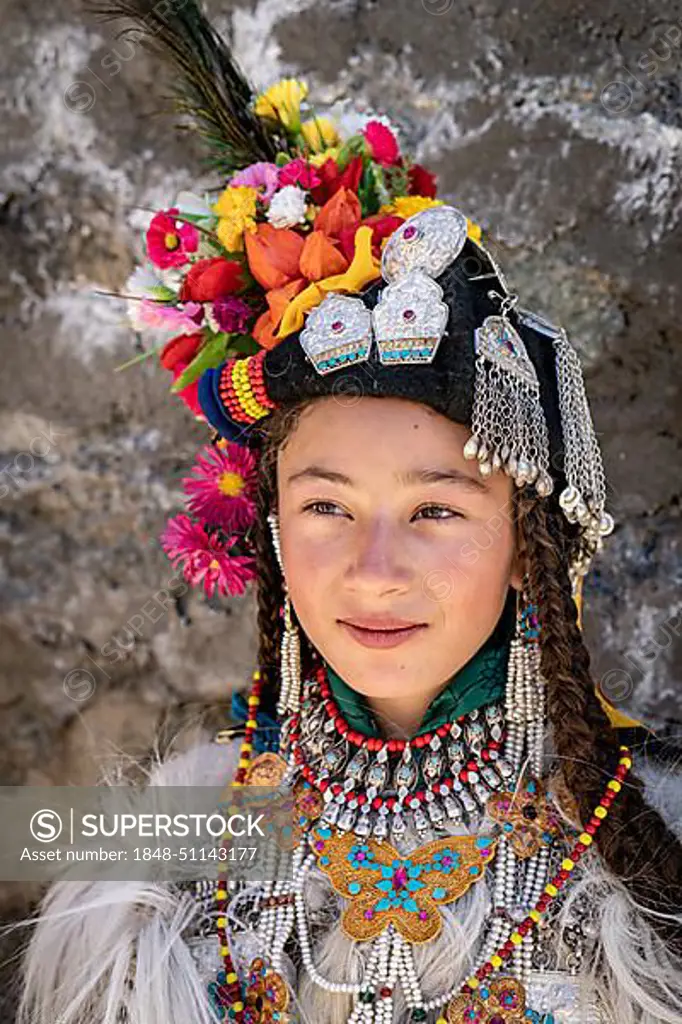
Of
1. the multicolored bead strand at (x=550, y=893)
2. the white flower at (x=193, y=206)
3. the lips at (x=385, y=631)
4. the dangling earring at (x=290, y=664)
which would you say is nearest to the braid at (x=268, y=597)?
the dangling earring at (x=290, y=664)

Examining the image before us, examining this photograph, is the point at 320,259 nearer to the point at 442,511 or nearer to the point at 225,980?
the point at 442,511

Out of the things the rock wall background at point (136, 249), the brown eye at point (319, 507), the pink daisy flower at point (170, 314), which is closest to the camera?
the brown eye at point (319, 507)

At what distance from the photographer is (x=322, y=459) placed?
5.39 ft

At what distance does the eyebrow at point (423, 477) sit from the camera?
158cm

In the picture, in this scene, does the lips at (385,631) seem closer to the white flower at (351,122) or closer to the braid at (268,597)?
the braid at (268,597)

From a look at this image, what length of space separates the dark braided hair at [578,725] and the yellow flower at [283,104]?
46 centimetres

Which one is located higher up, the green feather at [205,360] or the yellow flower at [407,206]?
the yellow flower at [407,206]

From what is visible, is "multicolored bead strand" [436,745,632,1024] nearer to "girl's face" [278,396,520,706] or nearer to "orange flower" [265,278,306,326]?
"girl's face" [278,396,520,706]

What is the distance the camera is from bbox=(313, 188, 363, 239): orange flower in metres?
1.73

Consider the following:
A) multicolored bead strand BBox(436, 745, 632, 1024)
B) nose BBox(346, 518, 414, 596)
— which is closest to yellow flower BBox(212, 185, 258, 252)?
nose BBox(346, 518, 414, 596)

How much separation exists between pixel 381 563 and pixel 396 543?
0.03m

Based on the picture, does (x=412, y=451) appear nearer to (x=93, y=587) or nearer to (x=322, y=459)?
(x=322, y=459)

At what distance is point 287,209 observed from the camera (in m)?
1.76

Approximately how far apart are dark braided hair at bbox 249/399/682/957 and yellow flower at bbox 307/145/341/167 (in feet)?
1.25
